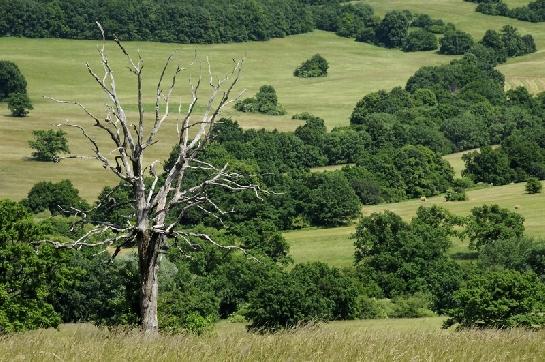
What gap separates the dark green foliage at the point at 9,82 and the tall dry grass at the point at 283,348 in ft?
545

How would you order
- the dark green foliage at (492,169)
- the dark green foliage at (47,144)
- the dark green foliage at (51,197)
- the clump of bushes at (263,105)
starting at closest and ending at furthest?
1. the dark green foliage at (51,197)
2. the dark green foliage at (492,169)
3. the dark green foliage at (47,144)
4. the clump of bushes at (263,105)

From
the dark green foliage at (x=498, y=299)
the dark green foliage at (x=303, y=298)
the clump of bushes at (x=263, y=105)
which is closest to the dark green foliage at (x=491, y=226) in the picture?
the dark green foliage at (x=303, y=298)

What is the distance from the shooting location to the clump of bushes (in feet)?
611

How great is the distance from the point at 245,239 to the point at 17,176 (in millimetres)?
40445

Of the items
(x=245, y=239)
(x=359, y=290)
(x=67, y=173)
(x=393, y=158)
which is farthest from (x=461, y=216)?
(x=67, y=173)

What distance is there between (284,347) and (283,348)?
0.06 m

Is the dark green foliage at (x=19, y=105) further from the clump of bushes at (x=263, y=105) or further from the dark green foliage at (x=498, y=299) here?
the dark green foliage at (x=498, y=299)

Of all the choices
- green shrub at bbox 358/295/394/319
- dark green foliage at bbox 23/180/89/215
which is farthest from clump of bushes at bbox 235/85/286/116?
green shrub at bbox 358/295/394/319

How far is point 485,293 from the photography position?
60500mm

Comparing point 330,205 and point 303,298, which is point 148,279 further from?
point 330,205

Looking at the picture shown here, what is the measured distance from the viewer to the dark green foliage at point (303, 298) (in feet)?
215

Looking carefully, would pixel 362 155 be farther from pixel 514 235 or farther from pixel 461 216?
pixel 514 235

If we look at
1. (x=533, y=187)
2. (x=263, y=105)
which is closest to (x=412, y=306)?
(x=533, y=187)

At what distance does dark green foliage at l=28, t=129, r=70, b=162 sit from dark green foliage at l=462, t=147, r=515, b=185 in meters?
49.4
